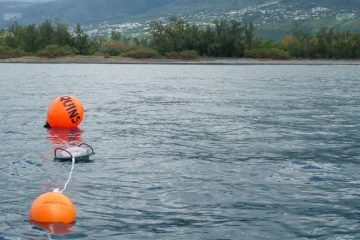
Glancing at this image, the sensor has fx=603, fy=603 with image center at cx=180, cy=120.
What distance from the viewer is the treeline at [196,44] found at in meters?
136

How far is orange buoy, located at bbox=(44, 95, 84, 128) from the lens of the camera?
23.5 meters

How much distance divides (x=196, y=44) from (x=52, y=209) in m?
128

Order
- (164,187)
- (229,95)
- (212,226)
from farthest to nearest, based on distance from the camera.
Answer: (229,95), (164,187), (212,226)

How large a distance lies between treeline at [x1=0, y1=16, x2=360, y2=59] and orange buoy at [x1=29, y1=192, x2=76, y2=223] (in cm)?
12465

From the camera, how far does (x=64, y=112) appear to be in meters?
23.7

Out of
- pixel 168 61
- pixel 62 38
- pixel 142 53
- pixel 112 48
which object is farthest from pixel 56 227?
pixel 62 38

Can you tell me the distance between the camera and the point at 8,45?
152 m

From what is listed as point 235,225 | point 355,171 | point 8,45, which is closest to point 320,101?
point 355,171

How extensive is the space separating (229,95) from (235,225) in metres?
32.0

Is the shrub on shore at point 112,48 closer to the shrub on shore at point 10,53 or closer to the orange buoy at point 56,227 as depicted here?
the shrub on shore at point 10,53

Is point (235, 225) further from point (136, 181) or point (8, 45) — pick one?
point (8, 45)

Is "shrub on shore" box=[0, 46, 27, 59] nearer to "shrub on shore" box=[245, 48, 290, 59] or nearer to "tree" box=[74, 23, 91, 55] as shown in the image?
"tree" box=[74, 23, 91, 55]

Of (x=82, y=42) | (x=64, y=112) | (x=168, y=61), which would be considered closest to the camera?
(x=64, y=112)

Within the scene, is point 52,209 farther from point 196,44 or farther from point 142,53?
point 142,53
